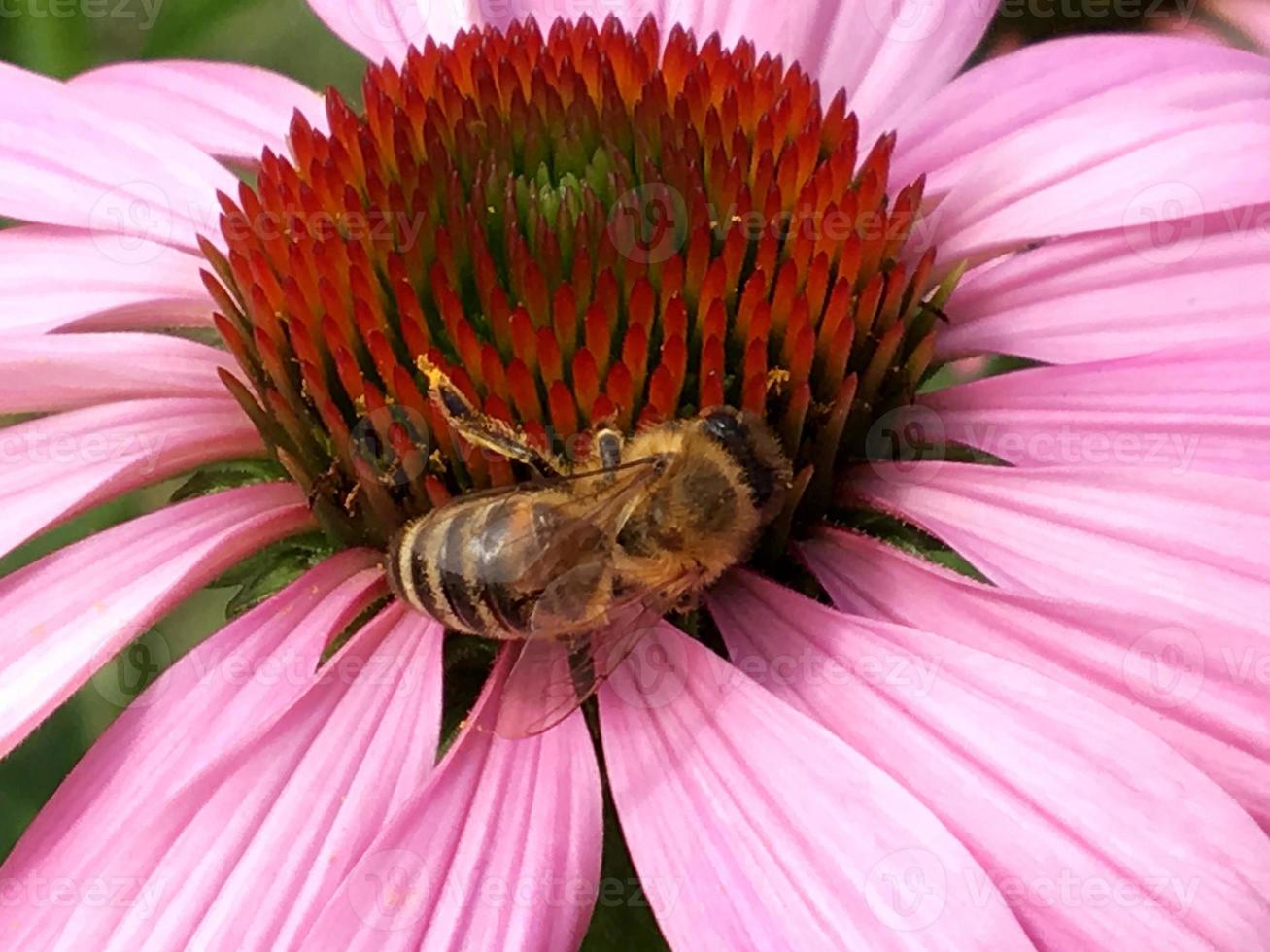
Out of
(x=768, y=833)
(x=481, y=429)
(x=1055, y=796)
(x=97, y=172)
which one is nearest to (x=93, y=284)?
(x=97, y=172)

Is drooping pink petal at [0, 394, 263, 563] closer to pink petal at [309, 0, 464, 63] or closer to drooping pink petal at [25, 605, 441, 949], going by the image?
drooping pink petal at [25, 605, 441, 949]

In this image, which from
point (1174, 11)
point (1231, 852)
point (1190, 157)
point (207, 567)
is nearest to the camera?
point (1231, 852)

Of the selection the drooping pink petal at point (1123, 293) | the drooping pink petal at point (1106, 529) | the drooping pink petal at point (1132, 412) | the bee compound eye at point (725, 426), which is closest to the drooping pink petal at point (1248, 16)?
the drooping pink petal at point (1123, 293)

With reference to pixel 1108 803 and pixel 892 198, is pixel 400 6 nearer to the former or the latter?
pixel 892 198

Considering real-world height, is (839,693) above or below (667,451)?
below

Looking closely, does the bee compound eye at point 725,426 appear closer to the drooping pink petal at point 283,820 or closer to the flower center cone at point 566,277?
the flower center cone at point 566,277

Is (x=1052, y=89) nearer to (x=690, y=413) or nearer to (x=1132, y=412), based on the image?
(x=1132, y=412)

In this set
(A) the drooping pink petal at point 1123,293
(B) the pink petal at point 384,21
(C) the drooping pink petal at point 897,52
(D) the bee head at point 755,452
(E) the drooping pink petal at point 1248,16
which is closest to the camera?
(D) the bee head at point 755,452

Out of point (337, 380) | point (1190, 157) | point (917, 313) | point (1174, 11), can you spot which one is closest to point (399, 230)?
point (337, 380)
